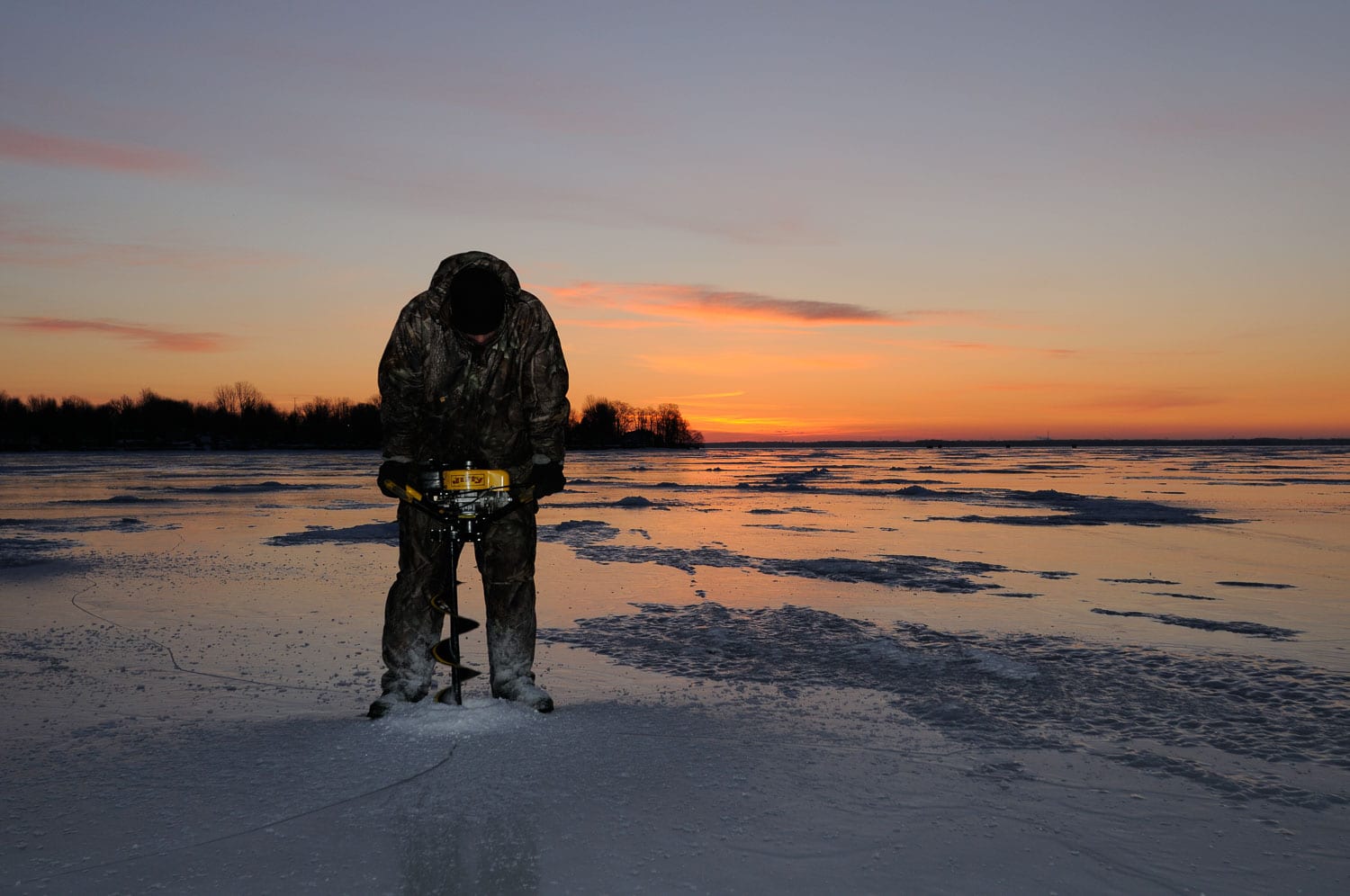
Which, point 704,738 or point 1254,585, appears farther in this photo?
point 1254,585

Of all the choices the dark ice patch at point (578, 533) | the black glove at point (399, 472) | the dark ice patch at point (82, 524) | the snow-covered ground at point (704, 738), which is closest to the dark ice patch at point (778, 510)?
the dark ice patch at point (578, 533)

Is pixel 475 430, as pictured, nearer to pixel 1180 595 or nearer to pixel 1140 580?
pixel 1180 595

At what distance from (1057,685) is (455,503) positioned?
3267 mm

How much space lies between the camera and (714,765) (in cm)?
328

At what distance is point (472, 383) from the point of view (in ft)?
12.7

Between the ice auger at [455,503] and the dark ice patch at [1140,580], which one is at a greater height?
the ice auger at [455,503]

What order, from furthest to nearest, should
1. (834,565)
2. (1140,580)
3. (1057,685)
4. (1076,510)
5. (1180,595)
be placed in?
1. (1076,510)
2. (834,565)
3. (1140,580)
4. (1180,595)
5. (1057,685)

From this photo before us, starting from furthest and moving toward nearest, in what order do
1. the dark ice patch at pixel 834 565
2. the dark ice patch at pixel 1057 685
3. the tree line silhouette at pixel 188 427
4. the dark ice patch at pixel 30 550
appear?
1. the tree line silhouette at pixel 188 427
2. the dark ice patch at pixel 30 550
3. the dark ice patch at pixel 834 565
4. the dark ice patch at pixel 1057 685

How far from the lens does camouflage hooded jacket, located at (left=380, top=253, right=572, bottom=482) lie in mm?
3836

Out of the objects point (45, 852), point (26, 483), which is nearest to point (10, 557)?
point (45, 852)

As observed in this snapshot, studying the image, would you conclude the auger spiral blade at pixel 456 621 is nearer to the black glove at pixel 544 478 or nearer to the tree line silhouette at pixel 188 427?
the black glove at pixel 544 478

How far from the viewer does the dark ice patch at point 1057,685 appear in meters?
3.49

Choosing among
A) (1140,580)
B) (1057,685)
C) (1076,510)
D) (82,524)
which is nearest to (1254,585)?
(1140,580)

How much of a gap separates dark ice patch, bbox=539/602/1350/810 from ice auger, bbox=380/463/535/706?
1.43m
